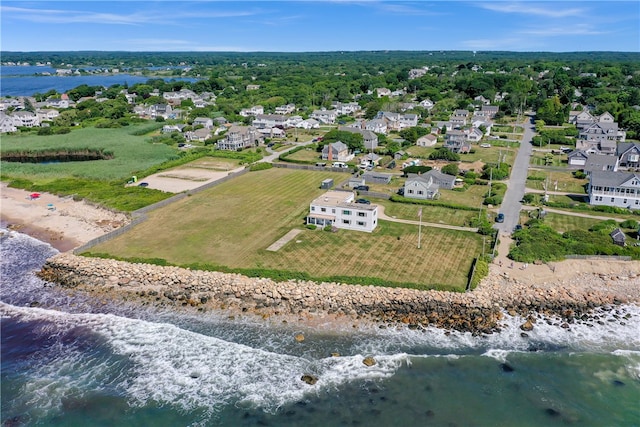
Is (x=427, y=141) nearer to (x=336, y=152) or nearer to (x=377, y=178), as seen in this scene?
(x=336, y=152)

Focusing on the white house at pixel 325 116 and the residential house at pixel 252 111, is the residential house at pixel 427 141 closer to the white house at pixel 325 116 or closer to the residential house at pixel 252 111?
the white house at pixel 325 116

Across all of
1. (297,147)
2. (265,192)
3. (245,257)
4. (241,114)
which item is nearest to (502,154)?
(297,147)

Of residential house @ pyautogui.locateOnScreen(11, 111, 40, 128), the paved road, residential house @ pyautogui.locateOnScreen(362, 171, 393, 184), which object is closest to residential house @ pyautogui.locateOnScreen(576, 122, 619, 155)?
the paved road

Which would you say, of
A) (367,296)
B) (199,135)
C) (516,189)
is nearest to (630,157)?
(516,189)

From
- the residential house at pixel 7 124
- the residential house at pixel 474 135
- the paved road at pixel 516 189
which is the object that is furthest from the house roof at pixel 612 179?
the residential house at pixel 7 124

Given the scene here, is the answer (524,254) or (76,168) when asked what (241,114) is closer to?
(76,168)

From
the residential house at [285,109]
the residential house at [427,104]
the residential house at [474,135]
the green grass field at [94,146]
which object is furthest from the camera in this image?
the residential house at [427,104]

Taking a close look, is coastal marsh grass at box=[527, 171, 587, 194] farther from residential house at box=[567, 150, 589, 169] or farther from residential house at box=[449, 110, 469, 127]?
residential house at box=[449, 110, 469, 127]
